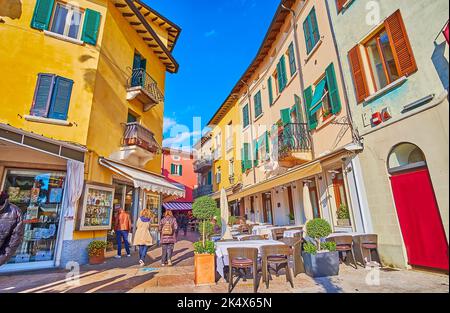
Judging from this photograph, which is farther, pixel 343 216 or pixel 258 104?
pixel 258 104

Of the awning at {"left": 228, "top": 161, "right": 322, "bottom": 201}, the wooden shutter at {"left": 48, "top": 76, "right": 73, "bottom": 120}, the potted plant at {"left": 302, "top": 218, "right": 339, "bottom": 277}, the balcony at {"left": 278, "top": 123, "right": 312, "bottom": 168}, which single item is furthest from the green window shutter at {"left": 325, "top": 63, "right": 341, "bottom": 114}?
the wooden shutter at {"left": 48, "top": 76, "right": 73, "bottom": 120}

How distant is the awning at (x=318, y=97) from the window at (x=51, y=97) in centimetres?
1003

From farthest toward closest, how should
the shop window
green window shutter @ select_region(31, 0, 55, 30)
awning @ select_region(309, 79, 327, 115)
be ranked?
awning @ select_region(309, 79, 327, 115), green window shutter @ select_region(31, 0, 55, 30), the shop window

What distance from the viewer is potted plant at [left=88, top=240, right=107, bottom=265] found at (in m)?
8.10

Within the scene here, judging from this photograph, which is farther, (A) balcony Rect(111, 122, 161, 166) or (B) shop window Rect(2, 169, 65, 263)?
(A) balcony Rect(111, 122, 161, 166)

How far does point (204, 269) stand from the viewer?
5.46 m

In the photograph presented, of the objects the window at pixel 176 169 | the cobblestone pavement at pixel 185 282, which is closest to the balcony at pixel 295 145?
the cobblestone pavement at pixel 185 282

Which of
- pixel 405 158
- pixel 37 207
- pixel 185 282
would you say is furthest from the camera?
pixel 37 207

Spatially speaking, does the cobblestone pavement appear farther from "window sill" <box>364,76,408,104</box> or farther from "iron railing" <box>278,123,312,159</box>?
"iron railing" <box>278,123,312,159</box>

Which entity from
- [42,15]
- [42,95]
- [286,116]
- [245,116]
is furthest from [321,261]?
[245,116]

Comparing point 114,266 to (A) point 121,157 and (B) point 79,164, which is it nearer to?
(B) point 79,164

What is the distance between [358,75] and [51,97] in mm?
11077

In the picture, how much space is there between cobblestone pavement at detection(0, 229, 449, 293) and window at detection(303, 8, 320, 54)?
A: 924 centimetres

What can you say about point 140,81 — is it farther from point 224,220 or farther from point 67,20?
point 224,220
